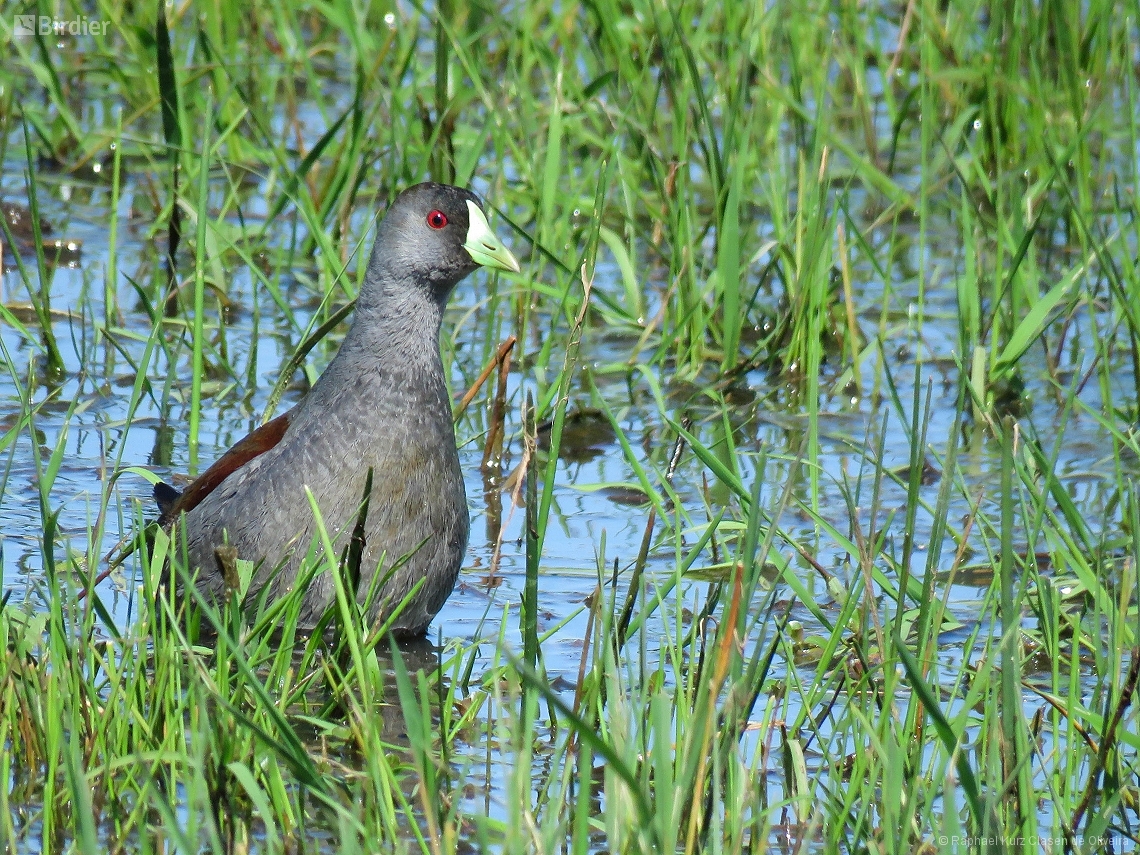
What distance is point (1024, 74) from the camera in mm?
7707

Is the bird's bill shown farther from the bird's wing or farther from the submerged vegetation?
the bird's wing

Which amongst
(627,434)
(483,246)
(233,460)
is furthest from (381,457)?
(627,434)

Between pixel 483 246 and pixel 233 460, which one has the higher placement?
pixel 483 246

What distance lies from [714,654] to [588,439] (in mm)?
2794

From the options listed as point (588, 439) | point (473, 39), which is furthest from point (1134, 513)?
→ point (473, 39)

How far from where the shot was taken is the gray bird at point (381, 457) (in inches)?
162

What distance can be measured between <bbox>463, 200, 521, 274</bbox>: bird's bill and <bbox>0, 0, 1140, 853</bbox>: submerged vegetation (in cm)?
23

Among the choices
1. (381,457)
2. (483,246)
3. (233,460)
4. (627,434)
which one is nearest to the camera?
(381,457)

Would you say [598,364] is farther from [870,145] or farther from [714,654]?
[714,654]

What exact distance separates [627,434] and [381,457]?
153 centimetres

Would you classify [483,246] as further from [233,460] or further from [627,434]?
[627,434]

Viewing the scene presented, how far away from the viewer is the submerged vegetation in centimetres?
288

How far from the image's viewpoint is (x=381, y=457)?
4.19 metres

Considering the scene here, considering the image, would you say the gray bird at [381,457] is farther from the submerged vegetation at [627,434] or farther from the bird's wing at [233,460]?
the submerged vegetation at [627,434]
